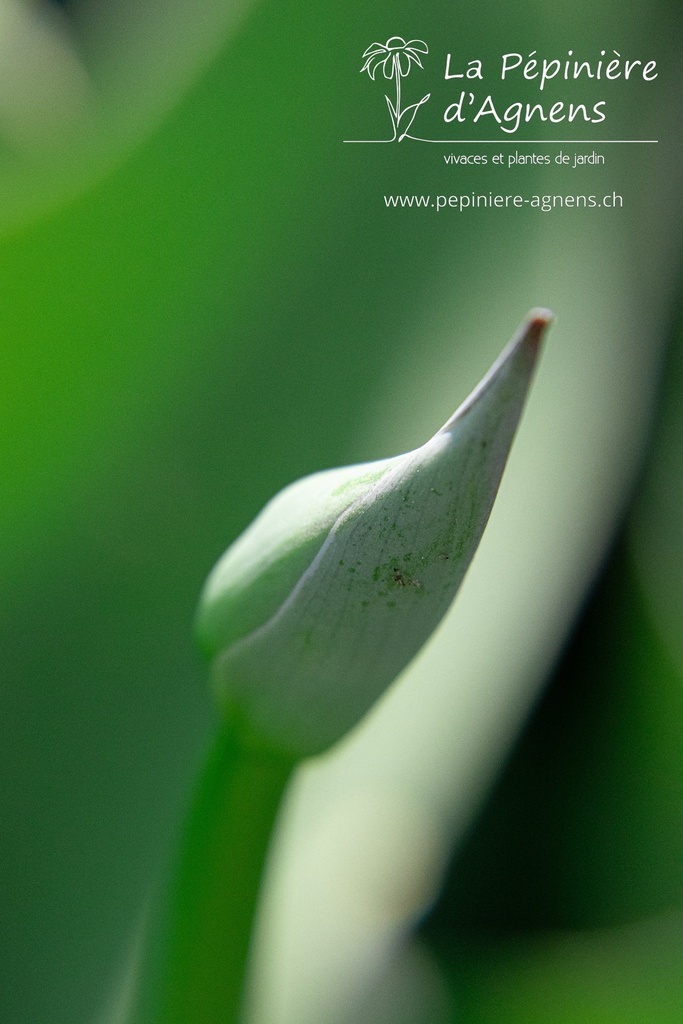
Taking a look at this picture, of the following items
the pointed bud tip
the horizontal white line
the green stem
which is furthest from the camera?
the horizontal white line

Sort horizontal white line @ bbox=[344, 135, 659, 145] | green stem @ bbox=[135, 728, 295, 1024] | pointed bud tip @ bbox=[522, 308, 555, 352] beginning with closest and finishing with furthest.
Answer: pointed bud tip @ bbox=[522, 308, 555, 352]
green stem @ bbox=[135, 728, 295, 1024]
horizontal white line @ bbox=[344, 135, 659, 145]

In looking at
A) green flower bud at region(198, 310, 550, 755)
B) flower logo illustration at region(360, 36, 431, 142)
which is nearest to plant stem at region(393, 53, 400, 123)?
flower logo illustration at region(360, 36, 431, 142)

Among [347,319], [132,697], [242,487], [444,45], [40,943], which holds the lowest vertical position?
[40,943]

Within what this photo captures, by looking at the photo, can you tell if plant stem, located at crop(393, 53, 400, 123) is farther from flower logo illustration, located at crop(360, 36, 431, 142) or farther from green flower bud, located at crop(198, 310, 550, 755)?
green flower bud, located at crop(198, 310, 550, 755)

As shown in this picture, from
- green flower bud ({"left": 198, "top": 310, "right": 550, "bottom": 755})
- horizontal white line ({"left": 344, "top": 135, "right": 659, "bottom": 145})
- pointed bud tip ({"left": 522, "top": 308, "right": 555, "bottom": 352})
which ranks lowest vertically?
green flower bud ({"left": 198, "top": 310, "right": 550, "bottom": 755})

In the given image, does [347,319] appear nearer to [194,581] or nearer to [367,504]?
[194,581]

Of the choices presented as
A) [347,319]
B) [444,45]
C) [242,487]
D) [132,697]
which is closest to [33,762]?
[132,697]

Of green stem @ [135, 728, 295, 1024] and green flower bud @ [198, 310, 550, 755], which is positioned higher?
green flower bud @ [198, 310, 550, 755]

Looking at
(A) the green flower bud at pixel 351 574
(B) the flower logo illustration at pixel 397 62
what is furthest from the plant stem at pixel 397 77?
(A) the green flower bud at pixel 351 574
